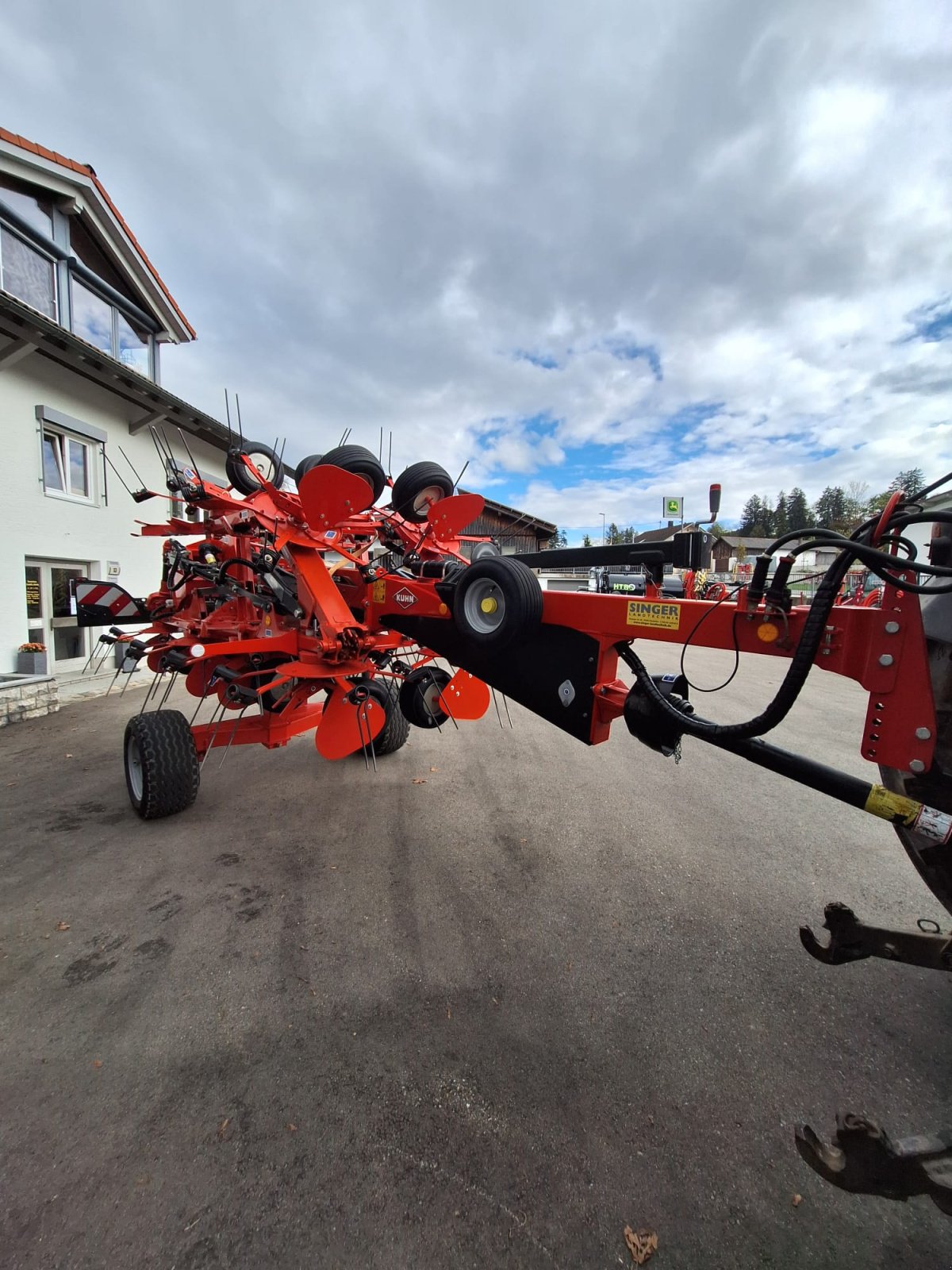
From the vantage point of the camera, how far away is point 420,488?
3963 millimetres

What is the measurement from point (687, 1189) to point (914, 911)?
2.50m

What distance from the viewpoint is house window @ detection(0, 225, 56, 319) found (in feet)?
28.2

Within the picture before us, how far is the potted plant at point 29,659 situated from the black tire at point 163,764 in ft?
19.2

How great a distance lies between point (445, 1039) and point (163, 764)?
2.96m

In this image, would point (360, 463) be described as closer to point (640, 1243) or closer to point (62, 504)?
point (640, 1243)

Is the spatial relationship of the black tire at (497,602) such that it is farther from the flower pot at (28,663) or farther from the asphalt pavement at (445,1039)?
the flower pot at (28,663)

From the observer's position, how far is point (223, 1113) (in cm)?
192

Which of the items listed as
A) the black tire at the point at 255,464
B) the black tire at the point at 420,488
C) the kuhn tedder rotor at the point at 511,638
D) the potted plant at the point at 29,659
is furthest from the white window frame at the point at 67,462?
the black tire at the point at 420,488

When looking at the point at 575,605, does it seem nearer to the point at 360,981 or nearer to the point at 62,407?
the point at 360,981

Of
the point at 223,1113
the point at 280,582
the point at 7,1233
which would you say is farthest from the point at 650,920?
the point at 280,582

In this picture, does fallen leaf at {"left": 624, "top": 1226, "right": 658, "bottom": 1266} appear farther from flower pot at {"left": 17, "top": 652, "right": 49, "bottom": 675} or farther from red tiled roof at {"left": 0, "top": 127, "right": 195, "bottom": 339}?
red tiled roof at {"left": 0, "top": 127, "right": 195, "bottom": 339}

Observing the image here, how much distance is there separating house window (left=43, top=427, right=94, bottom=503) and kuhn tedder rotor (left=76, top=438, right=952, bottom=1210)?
210 inches

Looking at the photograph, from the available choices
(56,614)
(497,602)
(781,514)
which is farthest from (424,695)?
(781,514)

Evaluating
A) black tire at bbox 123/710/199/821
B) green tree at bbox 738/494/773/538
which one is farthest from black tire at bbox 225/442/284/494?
green tree at bbox 738/494/773/538
